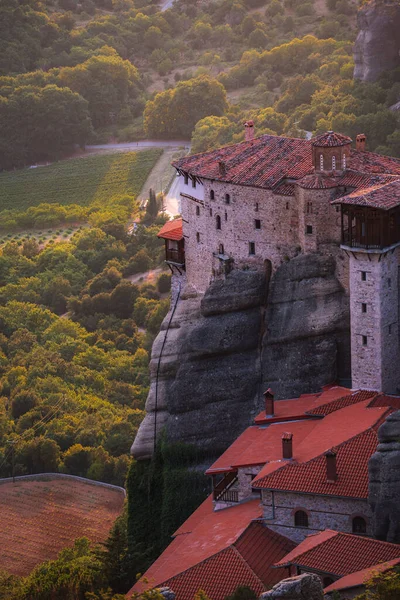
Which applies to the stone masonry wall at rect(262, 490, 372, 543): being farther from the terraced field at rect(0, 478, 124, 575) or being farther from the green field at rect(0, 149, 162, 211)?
the green field at rect(0, 149, 162, 211)

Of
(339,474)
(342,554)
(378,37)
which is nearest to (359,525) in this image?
(339,474)

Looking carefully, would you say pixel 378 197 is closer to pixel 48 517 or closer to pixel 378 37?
pixel 48 517

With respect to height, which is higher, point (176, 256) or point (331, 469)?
point (176, 256)

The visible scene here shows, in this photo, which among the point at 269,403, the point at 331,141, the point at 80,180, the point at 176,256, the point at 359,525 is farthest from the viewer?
the point at 80,180

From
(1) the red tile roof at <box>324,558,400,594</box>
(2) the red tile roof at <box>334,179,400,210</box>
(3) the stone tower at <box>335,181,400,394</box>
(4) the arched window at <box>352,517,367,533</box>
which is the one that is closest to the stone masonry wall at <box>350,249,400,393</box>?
(3) the stone tower at <box>335,181,400,394</box>

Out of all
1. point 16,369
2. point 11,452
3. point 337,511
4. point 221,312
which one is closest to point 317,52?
point 16,369

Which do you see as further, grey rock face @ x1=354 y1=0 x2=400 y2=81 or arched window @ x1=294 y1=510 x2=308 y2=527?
grey rock face @ x1=354 y1=0 x2=400 y2=81

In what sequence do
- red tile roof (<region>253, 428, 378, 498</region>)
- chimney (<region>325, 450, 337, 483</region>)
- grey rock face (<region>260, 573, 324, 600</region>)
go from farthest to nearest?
chimney (<region>325, 450, 337, 483</region>)
red tile roof (<region>253, 428, 378, 498</region>)
grey rock face (<region>260, 573, 324, 600</region>)

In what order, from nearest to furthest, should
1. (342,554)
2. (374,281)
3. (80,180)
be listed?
1. (342,554)
2. (374,281)
3. (80,180)
